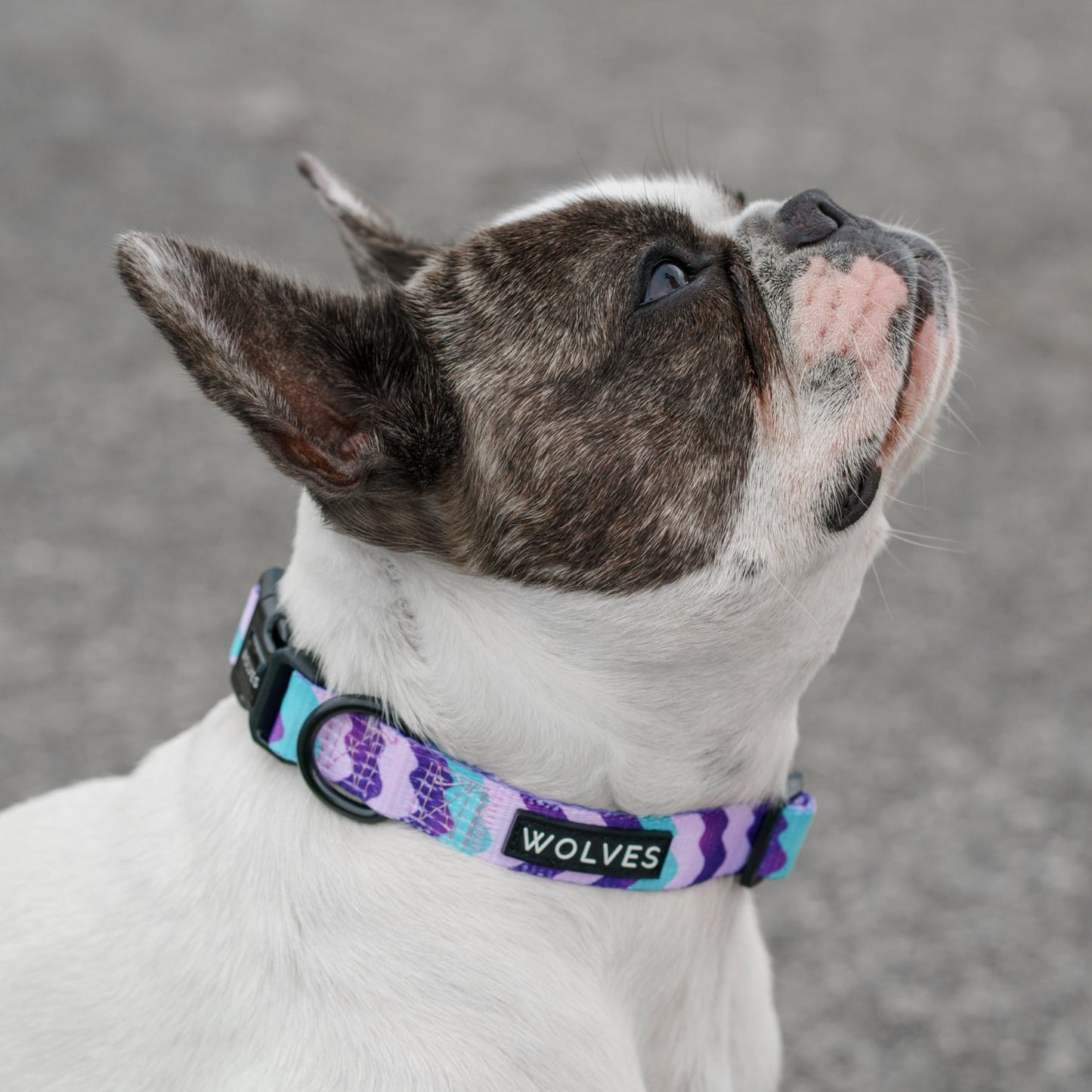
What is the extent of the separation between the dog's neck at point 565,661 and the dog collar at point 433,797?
0.17ft

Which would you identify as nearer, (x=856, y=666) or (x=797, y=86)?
(x=856, y=666)

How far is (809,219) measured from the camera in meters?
2.95

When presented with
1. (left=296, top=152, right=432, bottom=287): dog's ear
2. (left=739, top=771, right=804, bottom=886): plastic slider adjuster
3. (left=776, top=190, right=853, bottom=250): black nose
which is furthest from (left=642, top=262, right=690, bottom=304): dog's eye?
(left=739, top=771, right=804, bottom=886): plastic slider adjuster

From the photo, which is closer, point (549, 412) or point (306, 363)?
point (306, 363)

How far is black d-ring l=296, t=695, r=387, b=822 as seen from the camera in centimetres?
256

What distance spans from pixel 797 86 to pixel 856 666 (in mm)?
6203

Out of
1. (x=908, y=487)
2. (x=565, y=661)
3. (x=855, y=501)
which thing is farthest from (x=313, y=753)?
(x=908, y=487)

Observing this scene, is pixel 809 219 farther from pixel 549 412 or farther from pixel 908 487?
pixel 908 487

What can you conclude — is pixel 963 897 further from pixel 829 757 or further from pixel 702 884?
pixel 702 884

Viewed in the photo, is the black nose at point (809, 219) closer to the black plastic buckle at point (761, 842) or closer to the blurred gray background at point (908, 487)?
the blurred gray background at point (908, 487)

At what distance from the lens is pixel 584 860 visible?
8.73ft

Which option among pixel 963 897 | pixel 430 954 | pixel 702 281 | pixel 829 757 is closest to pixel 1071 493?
pixel 829 757

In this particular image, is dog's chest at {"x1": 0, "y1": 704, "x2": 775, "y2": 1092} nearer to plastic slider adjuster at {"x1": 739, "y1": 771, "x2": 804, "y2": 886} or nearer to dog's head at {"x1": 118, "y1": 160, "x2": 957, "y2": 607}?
plastic slider adjuster at {"x1": 739, "y1": 771, "x2": 804, "y2": 886}

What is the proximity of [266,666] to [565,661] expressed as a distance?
0.60 metres
